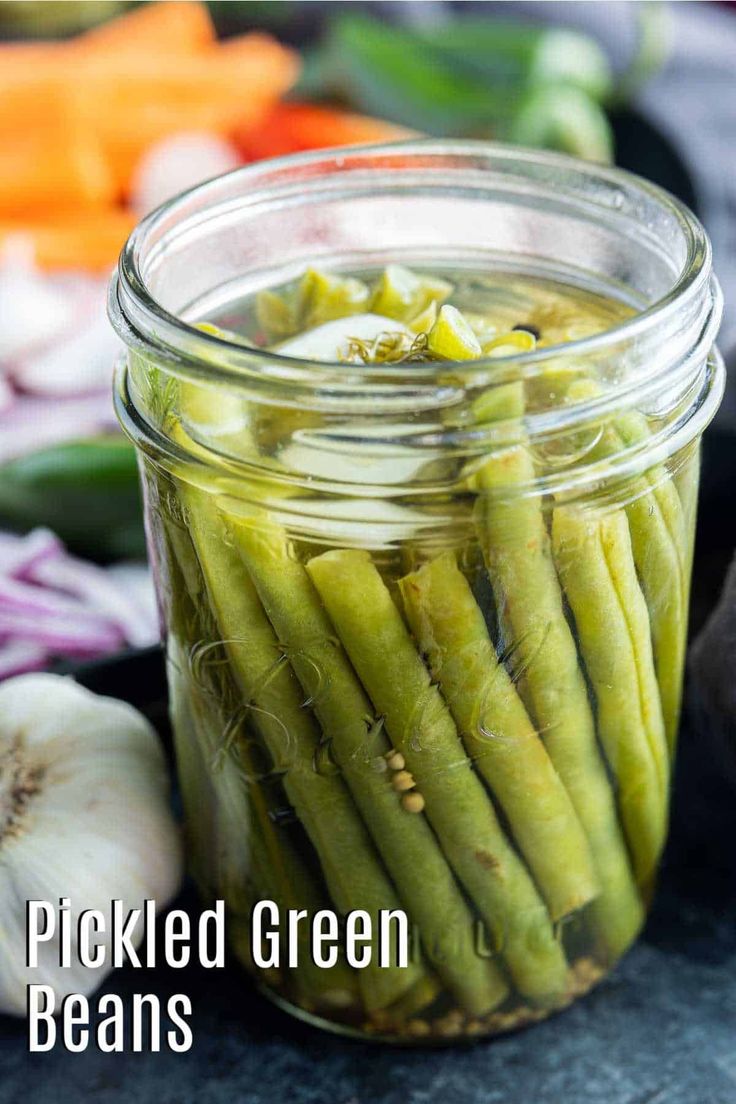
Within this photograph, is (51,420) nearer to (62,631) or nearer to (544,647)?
(62,631)

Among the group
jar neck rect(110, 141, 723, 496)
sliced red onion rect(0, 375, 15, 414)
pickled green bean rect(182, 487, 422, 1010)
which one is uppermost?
jar neck rect(110, 141, 723, 496)

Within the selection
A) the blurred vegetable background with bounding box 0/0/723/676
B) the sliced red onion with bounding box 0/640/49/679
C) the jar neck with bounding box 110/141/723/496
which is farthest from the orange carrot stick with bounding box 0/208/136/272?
the jar neck with bounding box 110/141/723/496

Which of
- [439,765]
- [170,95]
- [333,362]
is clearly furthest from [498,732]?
[170,95]

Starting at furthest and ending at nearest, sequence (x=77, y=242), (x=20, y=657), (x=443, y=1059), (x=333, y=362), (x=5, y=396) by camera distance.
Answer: (x=77, y=242) < (x=5, y=396) < (x=20, y=657) < (x=443, y=1059) < (x=333, y=362)

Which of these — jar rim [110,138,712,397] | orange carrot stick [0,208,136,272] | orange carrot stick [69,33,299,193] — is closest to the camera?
jar rim [110,138,712,397]

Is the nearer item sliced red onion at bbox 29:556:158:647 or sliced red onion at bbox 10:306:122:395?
sliced red onion at bbox 29:556:158:647

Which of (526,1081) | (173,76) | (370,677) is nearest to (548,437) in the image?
(370,677)

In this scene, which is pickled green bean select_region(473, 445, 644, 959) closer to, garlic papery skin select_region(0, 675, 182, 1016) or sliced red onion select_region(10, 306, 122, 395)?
garlic papery skin select_region(0, 675, 182, 1016)
